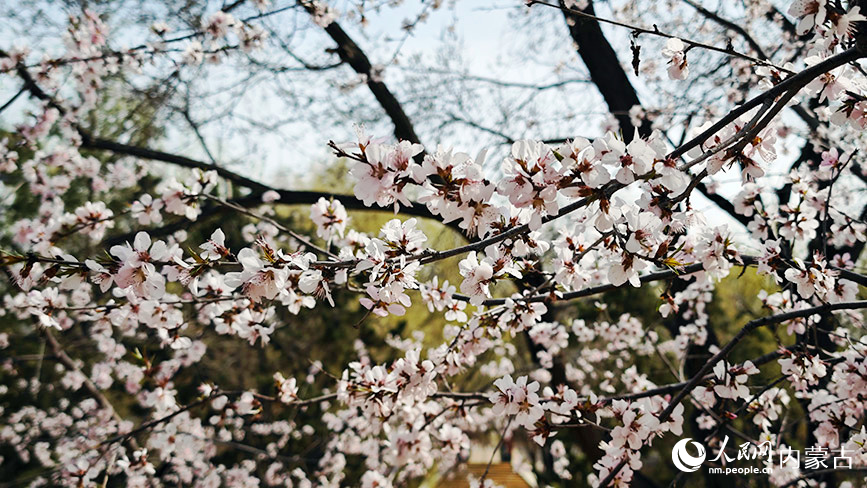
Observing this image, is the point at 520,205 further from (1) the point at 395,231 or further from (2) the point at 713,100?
(2) the point at 713,100

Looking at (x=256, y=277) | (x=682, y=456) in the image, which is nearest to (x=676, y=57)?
(x=256, y=277)

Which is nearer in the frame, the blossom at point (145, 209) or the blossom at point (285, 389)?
the blossom at point (285, 389)


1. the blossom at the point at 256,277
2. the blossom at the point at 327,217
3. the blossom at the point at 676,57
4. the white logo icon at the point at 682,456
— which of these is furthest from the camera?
the white logo icon at the point at 682,456

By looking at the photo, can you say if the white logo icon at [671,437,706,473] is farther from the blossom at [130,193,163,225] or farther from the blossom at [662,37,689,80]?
Result: the blossom at [130,193,163,225]

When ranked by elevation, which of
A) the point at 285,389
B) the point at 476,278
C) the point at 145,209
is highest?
the point at 145,209

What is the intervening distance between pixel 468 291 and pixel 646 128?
3.61 m

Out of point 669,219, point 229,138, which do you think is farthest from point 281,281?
point 229,138

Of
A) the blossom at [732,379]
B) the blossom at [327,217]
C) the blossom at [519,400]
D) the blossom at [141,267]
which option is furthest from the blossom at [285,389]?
the blossom at [732,379]

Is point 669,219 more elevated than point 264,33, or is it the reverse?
point 264,33

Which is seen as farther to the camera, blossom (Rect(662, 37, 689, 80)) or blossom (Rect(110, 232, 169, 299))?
blossom (Rect(662, 37, 689, 80))

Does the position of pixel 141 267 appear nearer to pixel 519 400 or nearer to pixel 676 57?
pixel 519 400

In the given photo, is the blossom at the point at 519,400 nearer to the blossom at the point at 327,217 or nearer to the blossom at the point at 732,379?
the blossom at the point at 732,379

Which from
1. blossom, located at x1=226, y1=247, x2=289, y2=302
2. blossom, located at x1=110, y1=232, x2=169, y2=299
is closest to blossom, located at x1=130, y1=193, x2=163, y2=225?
blossom, located at x1=110, y1=232, x2=169, y2=299

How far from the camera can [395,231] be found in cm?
124
